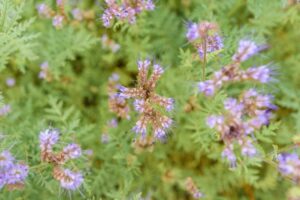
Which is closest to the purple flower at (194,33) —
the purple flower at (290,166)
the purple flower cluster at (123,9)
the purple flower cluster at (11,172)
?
the purple flower cluster at (123,9)

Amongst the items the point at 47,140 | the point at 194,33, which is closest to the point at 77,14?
the point at 47,140

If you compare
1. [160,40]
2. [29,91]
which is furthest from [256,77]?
[29,91]

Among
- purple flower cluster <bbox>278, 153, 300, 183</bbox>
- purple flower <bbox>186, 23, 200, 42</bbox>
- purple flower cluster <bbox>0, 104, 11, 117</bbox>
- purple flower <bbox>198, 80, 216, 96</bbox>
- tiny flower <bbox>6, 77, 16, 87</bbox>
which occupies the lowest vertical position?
purple flower cluster <bbox>278, 153, 300, 183</bbox>

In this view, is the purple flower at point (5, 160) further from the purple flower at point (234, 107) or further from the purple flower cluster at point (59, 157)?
the purple flower at point (234, 107)

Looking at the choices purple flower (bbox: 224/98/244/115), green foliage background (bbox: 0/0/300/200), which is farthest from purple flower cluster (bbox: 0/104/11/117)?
purple flower (bbox: 224/98/244/115)

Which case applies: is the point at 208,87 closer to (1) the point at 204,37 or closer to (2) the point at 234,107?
(2) the point at 234,107

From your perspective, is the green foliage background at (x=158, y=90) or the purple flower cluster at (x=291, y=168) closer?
the purple flower cluster at (x=291, y=168)

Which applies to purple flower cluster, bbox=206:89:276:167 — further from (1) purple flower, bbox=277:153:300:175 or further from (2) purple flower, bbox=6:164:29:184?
(2) purple flower, bbox=6:164:29:184
